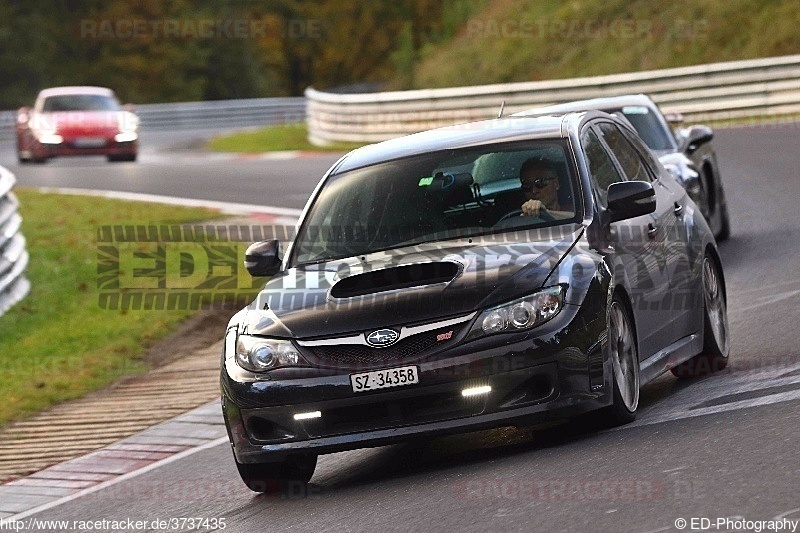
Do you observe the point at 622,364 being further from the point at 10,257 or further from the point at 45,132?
the point at 45,132

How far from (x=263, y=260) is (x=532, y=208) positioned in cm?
146

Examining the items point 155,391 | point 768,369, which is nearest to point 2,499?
point 155,391

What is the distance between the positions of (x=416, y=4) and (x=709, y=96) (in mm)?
52082

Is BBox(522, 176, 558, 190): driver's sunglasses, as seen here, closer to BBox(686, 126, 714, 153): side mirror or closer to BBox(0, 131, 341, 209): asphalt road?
BBox(686, 126, 714, 153): side mirror

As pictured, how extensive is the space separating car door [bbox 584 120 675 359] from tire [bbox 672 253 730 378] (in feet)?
1.76

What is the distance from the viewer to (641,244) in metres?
8.93

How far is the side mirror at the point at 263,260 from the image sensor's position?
29.8ft

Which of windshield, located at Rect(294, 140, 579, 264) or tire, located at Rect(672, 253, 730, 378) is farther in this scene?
tire, located at Rect(672, 253, 730, 378)

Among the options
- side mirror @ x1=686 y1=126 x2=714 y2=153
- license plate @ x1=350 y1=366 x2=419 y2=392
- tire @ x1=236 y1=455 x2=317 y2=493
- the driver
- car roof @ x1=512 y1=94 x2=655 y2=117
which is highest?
the driver

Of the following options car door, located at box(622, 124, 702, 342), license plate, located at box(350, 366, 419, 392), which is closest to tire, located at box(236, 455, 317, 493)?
license plate, located at box(350, 366, 419, 392)

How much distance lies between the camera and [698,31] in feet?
128

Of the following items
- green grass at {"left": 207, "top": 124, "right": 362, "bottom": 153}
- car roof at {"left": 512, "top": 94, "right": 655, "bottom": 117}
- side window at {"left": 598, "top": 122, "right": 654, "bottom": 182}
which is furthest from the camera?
green grass at {"left": 207, "top": 124, "right": 362, "bottom": 153}

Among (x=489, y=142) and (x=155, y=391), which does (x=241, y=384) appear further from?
(x=155, y=391)

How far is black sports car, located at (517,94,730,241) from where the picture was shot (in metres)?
14.9
